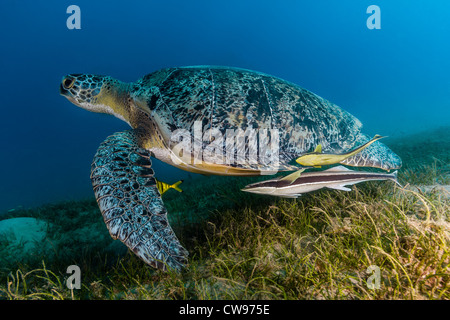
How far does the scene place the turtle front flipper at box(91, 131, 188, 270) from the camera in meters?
1.90

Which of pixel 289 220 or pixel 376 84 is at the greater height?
pixel 376 84

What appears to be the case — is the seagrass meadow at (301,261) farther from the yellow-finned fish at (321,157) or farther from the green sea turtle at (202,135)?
the yellow-finned fish at (321,157)

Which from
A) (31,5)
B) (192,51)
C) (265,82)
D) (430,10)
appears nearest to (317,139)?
(265,82)

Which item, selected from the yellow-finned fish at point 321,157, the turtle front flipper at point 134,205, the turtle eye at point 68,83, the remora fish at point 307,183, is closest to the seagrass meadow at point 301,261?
the turtle front flipper at point 134,205

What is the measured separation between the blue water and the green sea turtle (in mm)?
24570

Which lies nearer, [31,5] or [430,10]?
[31,5]

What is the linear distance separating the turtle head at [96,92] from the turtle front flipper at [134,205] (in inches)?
46.9

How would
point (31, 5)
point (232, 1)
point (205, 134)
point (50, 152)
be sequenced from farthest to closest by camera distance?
point (232, 1) < point (31, 5) < point (50, 152) < point (205, 134)

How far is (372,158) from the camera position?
3.21 m

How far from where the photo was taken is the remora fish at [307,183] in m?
1.98

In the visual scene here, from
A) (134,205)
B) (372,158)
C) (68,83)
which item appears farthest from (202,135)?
(68,83)

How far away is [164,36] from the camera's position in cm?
7175

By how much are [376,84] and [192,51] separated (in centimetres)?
7706
